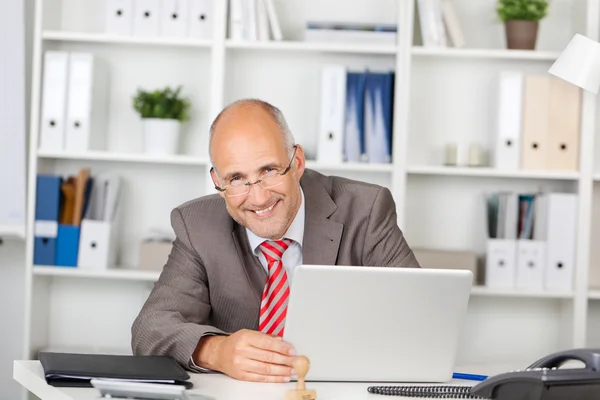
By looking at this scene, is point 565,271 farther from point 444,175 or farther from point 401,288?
point 401,288

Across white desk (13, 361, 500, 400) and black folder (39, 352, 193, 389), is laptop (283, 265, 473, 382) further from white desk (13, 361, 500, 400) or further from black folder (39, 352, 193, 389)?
black folder (39, 352, 193, 389)

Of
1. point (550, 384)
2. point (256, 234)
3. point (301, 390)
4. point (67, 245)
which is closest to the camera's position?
point (550, 384)

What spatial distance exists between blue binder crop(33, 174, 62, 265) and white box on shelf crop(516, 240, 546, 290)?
1.87 m

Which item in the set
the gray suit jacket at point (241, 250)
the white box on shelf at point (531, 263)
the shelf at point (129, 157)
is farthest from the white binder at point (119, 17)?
the white box on shelf at point (531, 263)

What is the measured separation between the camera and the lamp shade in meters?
2.79

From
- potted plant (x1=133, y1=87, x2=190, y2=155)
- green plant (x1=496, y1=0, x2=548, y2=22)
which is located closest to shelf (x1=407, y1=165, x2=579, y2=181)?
green plant (x1=496, y1=0, x2=548, y2=22)

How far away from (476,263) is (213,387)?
2.19 metres

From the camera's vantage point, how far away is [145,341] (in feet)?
6.89

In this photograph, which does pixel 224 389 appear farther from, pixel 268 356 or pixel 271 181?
pixel 271 181

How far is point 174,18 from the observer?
147 inches

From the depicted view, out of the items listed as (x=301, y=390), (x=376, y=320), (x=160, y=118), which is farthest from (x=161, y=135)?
(x=301, y=390)

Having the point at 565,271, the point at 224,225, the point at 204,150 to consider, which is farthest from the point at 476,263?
the point at 224,225

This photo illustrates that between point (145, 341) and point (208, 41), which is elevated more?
point (208, 41)

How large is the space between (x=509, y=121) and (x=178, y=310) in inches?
75.4
